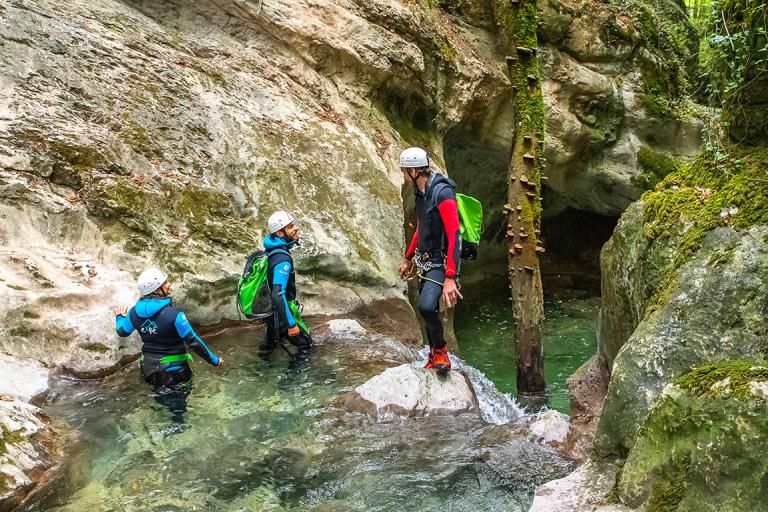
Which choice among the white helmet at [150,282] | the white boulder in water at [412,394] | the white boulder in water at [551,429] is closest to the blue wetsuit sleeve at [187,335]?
the white helmet at [150,282]

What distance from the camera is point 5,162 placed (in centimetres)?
800

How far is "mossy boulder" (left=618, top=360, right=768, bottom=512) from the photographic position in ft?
10.3

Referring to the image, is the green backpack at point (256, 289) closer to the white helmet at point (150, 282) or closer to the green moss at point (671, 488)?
the white helmet at point (150, 282)

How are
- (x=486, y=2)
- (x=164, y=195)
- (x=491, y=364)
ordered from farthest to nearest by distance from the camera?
(x=486, y=2)
(x=491, y=364)
(x=164, y=195)

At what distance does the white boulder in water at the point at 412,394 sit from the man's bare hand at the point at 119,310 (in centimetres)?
269

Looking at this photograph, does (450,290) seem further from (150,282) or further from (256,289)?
(150,282)

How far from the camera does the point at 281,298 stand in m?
7.87

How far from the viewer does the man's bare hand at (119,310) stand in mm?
7191

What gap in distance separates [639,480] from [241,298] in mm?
5503

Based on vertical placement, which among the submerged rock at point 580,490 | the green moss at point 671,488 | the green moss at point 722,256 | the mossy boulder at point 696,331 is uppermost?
the green moss at point 722,256

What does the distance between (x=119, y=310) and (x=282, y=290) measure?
1857 millimetres

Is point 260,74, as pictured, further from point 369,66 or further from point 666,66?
point 666,66

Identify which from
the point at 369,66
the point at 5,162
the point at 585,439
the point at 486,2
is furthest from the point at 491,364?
the point at 5,162

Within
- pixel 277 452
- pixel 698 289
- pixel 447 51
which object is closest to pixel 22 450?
pixel 277 452
